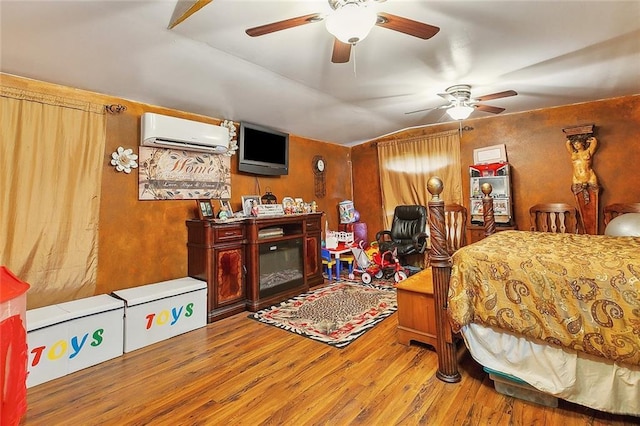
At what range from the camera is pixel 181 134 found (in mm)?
2990

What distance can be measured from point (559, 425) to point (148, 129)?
142 inches

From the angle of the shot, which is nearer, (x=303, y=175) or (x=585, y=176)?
(x=585, y=176)

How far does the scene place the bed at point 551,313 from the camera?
55.5 inches

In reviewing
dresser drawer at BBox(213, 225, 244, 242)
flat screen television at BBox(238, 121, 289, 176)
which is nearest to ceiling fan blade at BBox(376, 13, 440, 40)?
dresser drawer at BBox(213, 225, 244, 242)

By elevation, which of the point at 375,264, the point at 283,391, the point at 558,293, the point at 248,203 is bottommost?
the point at 283,391

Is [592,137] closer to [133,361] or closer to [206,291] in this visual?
[206,291]

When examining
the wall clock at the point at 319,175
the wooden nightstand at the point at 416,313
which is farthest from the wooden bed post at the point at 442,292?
the wall clock at the point at 319,175

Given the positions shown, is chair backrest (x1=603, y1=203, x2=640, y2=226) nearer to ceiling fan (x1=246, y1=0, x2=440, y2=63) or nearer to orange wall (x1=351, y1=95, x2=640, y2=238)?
orange wall (x1=351, y1=95, x2=640, y2=238)

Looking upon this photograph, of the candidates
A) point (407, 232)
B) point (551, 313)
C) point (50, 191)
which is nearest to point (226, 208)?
point (50, 191)

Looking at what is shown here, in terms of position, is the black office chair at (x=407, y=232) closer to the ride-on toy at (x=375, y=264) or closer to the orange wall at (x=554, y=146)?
the ride-on toy at (x=375, y=264)

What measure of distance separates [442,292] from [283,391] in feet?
3.90

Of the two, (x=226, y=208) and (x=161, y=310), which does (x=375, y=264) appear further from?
(x=161, y=310)

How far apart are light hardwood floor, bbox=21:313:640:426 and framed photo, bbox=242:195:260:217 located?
5.24ft

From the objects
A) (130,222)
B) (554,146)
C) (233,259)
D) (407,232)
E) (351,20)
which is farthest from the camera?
(407,232)
